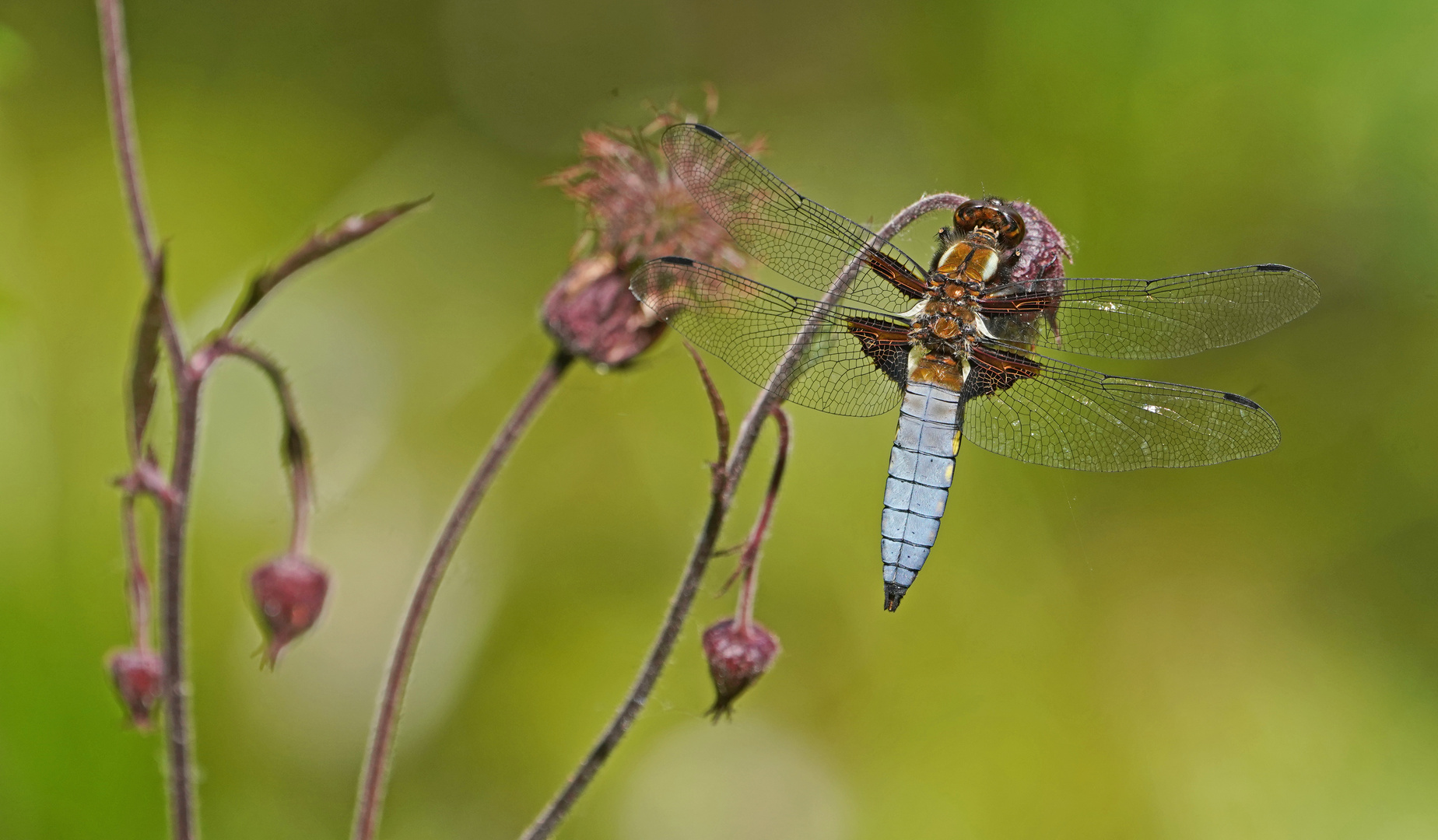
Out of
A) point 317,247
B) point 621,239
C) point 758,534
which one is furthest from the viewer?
point 621,239

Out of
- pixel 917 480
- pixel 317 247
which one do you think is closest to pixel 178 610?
pixel 317 247

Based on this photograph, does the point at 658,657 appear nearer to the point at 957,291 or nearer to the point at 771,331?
the point at 771,331

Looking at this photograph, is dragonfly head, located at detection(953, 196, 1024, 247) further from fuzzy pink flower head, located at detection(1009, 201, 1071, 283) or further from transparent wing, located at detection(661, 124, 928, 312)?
transparent wing, located at detection(661, 124, 928, 312)

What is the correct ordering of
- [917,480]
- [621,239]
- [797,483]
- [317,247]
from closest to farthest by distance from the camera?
[317,247]
[917,480]
[621,239]
[797,483]

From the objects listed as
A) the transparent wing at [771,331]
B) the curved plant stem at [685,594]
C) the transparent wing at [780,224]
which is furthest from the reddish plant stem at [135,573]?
the transparent wing at [780,224]

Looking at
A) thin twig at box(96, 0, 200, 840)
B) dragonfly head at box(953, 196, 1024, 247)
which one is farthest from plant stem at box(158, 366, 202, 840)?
dragonfly head at box(953, 196, 1024, 247)
